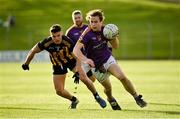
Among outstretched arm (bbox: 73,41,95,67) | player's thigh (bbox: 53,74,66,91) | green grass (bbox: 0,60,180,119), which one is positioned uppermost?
outstretched arm (bbox: 73,41,95,67)

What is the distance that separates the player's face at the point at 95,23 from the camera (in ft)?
48.1

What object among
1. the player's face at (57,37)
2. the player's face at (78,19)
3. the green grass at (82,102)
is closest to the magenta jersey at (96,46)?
the player's face at (57,37)

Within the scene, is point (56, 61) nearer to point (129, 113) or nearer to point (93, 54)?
point (93, 54)

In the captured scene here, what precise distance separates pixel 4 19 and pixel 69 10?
292 inches

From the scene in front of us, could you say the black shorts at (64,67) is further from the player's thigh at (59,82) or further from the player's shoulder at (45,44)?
the player's shoulder at (45,44)

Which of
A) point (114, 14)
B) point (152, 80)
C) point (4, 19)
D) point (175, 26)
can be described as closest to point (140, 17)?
point (114, 14)

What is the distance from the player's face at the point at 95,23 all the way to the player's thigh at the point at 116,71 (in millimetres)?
861

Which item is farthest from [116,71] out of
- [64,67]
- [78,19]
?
[78,19]

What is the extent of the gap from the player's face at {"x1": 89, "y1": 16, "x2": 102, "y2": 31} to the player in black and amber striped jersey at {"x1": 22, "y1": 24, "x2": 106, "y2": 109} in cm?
82

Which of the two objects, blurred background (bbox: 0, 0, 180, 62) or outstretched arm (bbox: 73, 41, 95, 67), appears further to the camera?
blurred background (bbox: 0, 0, 180, 62)

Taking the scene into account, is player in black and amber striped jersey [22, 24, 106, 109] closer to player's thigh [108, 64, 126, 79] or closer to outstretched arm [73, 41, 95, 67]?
outstretched arm [73, 41, 95, 67]

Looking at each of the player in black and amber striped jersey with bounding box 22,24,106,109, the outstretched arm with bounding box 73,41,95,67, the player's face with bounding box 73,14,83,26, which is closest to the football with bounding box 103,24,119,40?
the outstretched arm with bounding box 73,41,95,67

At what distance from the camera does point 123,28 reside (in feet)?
208

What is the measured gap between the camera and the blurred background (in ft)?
193
